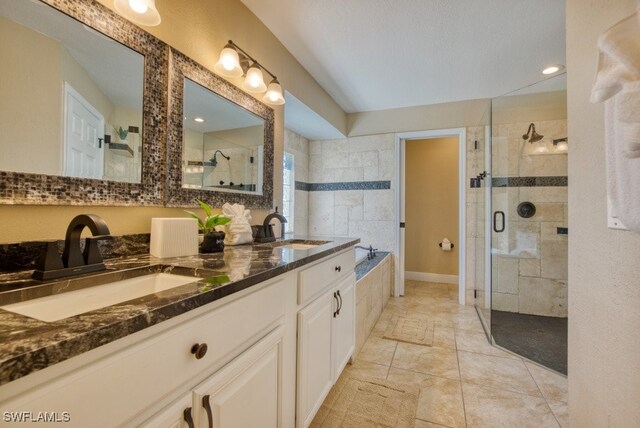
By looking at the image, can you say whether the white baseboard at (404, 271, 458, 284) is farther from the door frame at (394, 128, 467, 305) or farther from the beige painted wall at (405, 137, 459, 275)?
the door frame at (394, 128, 467, 305)

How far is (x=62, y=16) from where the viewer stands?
91cm

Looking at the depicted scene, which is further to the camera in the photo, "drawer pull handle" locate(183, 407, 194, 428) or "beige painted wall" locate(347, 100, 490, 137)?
"beige painted wall" locate(347, 100, 490, 137)

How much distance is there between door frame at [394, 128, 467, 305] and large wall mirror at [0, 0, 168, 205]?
9.42ft

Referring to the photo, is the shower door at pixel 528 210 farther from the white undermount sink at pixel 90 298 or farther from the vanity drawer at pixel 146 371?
the white undermount sink at pixel 90 298

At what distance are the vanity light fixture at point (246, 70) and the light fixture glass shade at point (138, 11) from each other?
406 millimetres

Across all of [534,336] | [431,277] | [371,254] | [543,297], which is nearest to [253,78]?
[371,254]

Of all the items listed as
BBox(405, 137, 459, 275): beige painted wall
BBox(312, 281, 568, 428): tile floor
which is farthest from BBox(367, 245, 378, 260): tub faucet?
BBox(405, 137, 459, 275): beige painted wall

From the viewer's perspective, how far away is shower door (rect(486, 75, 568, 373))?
273cm

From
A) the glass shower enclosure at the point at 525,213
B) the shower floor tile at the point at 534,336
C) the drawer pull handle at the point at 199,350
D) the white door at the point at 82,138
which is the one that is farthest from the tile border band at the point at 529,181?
the white door at the point at 82,138

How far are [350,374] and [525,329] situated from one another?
1843mm

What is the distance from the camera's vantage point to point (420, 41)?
212 cm

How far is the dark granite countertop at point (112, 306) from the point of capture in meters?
0.38

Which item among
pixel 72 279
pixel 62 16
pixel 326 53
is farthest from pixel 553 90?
pixel 72 279

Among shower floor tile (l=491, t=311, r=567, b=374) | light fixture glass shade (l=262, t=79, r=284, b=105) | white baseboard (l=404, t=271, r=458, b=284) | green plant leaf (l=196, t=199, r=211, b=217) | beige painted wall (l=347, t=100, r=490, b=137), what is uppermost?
beige painted wall (l=347, t=100, r=490, b=137)
